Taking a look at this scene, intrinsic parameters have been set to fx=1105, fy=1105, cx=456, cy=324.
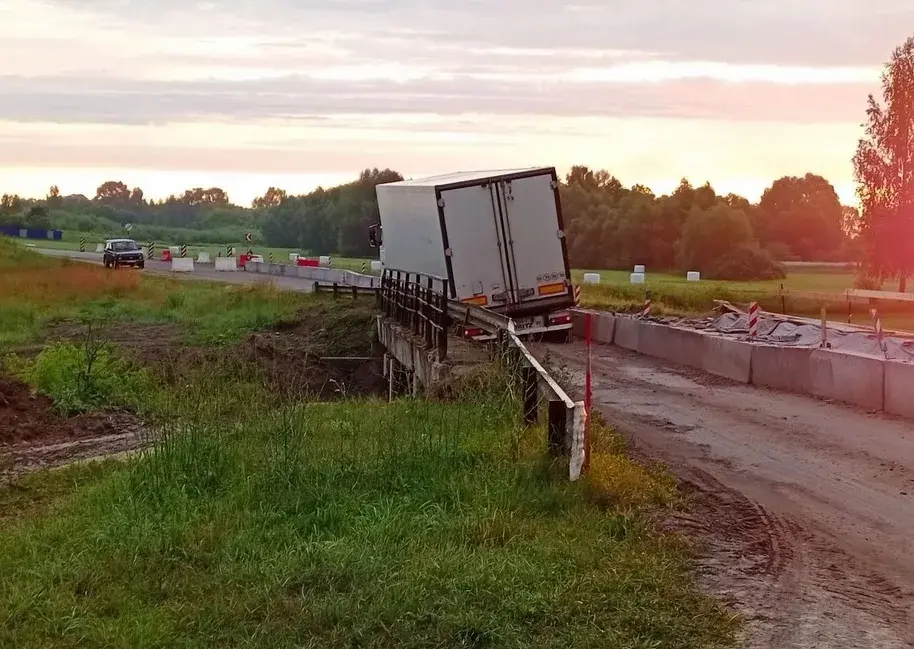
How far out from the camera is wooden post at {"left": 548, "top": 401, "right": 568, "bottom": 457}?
961cm

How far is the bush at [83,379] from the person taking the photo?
1905cm

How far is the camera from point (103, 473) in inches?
465

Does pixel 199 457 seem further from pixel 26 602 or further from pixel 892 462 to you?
pixel 892 462

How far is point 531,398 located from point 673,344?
503 inches

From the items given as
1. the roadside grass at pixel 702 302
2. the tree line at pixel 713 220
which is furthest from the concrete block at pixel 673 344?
the tree line at pixel 713 220

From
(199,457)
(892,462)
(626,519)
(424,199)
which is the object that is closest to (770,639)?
(626,519)

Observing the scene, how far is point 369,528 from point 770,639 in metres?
3.10

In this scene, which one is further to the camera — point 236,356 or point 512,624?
point 236,356

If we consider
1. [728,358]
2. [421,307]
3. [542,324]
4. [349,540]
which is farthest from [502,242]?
[349,540]

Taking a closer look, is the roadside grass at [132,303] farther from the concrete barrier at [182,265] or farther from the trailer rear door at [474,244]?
the concrete barrier at [182,265]

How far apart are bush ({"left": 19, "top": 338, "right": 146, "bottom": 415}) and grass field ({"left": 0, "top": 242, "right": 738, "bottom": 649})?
6584 millimetres

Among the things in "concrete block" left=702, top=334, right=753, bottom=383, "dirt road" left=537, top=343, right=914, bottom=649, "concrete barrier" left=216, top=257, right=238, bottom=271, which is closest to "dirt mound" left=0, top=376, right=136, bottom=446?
"dirt road" left=537, top=343, right=914, bottom=649

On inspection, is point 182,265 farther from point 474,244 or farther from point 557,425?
point 557,425

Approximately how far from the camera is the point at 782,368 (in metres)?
18.7
